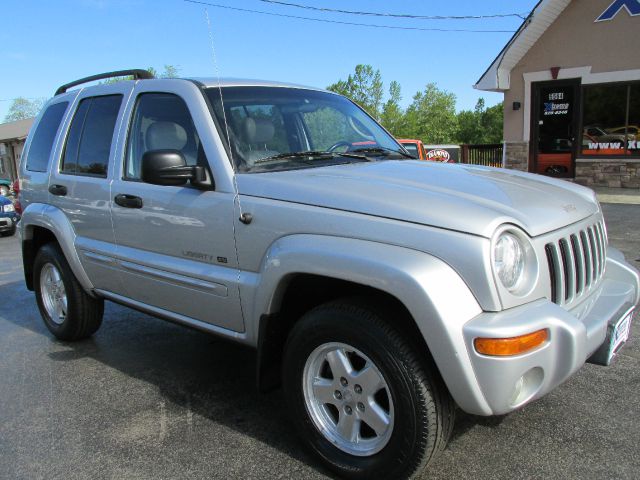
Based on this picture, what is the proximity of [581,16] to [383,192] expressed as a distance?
13187 millimetres

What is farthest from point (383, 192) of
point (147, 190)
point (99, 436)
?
point (99, 436)

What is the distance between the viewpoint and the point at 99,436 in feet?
10.1

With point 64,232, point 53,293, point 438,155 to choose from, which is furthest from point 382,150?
point 438,155

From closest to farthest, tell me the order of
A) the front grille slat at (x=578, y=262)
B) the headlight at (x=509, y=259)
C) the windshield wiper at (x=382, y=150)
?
the headlight at (x=509, y=259)
the front grille slat at (x=578, y=262)
the windshield wiper at (x=382, y=150)

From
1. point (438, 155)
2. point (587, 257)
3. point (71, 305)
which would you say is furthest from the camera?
point (438, 155)

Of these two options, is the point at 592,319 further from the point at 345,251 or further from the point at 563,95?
the point at 563,95

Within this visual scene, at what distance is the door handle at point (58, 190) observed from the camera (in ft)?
13.4

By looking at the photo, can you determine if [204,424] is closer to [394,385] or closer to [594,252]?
[394,385]

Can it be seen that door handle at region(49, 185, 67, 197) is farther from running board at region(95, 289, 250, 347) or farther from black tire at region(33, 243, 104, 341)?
running board at region(95, 289, 250, 347)

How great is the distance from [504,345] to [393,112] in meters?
→ 68.8

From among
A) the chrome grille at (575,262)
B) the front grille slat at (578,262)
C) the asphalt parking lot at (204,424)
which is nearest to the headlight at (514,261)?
the chrome grille at (575,262)

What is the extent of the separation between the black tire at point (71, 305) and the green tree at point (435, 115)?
3034 inches

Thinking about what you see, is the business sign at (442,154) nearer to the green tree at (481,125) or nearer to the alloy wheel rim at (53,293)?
the alloy wheel rim at (53,293)

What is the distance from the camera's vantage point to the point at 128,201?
3.44 metres
